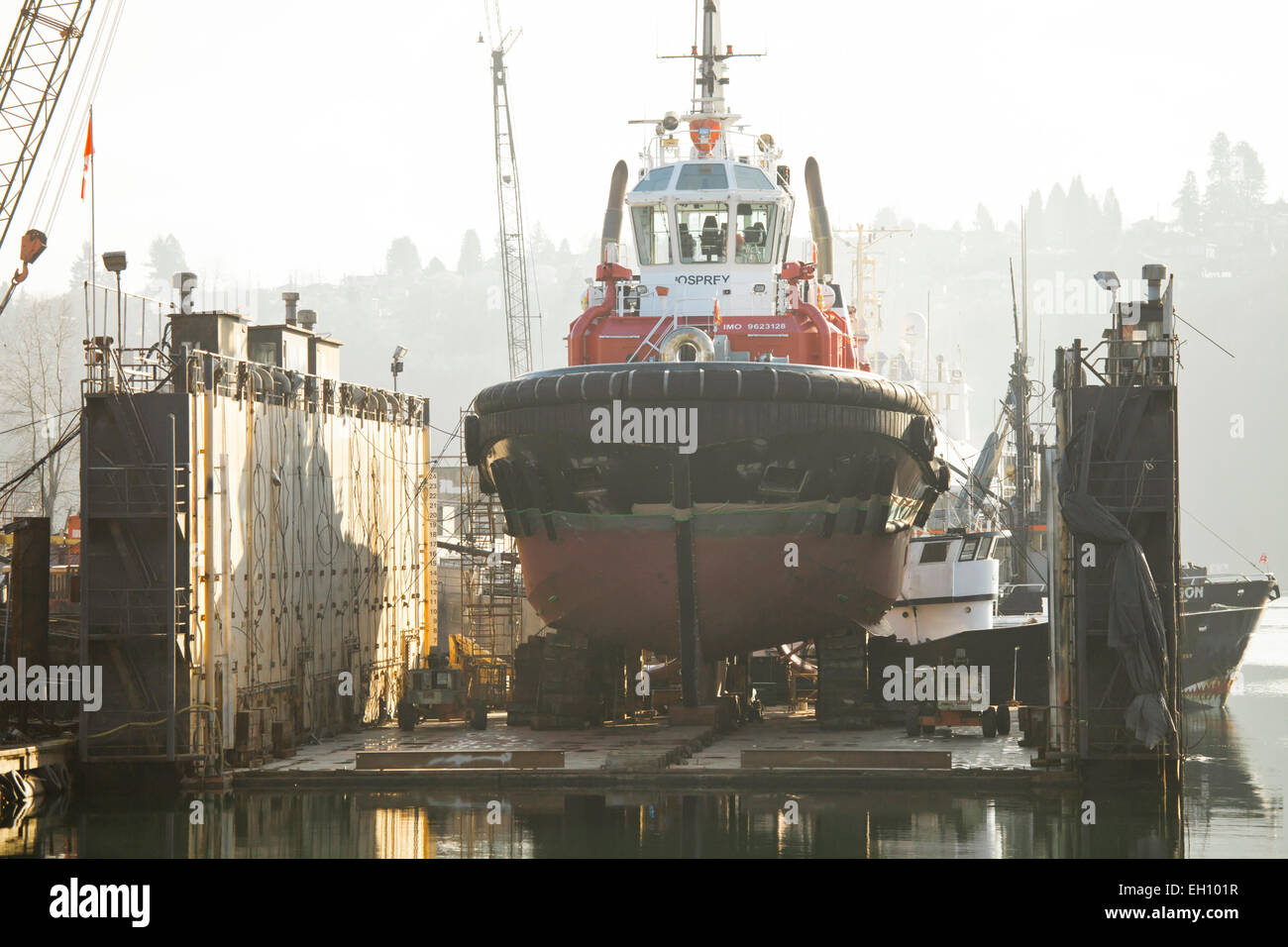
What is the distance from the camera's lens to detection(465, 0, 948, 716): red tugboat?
18.5m

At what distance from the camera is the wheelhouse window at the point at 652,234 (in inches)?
920

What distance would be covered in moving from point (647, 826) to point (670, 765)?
179 cm

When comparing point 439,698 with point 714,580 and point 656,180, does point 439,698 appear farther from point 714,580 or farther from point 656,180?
point 656,180

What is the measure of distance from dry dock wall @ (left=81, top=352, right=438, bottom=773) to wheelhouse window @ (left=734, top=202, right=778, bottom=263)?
607 centimetres

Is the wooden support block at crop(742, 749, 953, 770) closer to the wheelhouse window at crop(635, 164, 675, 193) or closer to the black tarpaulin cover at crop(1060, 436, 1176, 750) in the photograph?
the black tarpaulin cover at crop(1060, 436, 1176, 750)

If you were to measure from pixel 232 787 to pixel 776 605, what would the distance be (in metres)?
6.71

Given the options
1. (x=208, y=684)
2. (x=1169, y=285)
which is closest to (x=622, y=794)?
(x=208, y=684)

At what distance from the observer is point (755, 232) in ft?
76.2

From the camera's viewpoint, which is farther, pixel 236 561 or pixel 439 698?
pixel 439 698

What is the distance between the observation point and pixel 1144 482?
16656mm

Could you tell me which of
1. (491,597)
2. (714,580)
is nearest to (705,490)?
(714,580)

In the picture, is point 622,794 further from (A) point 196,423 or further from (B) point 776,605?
(A) point 196,423

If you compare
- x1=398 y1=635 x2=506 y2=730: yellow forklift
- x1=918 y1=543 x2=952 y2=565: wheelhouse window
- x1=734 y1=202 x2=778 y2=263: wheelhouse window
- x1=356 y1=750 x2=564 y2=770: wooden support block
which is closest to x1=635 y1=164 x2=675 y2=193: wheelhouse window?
x1=734 y1=202 x2=778 y2=263: wheelhouse window
